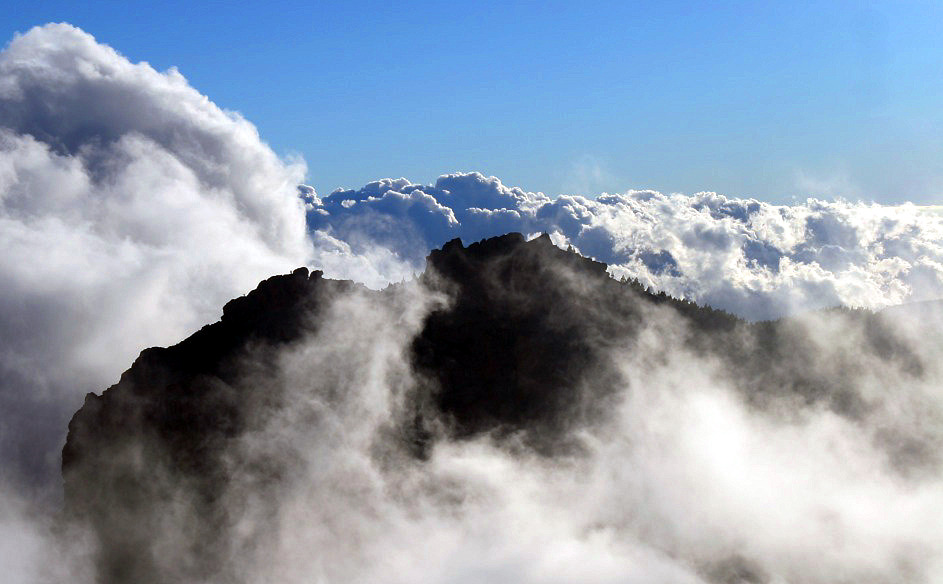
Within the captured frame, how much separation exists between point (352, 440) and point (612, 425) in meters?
45.2

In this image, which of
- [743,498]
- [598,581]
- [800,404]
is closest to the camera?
[598,581]

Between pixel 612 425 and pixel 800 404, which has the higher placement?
Result: pixel 800 404

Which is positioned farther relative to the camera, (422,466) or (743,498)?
(422,466)

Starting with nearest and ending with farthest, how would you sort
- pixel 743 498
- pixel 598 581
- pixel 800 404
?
pixel 598 581 → pixel 743 498 → pixel 800 404

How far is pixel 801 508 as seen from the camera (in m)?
167

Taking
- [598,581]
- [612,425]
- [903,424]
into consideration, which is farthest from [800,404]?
[598,581]

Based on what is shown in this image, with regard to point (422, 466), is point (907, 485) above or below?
above

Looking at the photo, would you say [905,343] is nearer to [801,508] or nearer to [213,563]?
[801,508]

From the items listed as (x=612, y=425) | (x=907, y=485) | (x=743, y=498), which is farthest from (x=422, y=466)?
(x=907, y=485)

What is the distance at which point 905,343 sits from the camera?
191750 mm

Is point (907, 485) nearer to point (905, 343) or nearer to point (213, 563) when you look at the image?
point (905, 343)

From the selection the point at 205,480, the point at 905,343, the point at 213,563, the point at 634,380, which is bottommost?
the point at 213,563

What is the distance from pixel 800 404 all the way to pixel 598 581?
5123 cm

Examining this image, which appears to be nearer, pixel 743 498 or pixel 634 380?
pixel 743 498
